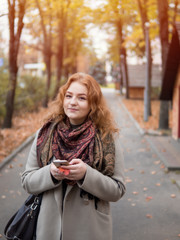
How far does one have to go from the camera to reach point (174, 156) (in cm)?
918

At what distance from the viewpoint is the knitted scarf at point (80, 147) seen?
2.22 meters

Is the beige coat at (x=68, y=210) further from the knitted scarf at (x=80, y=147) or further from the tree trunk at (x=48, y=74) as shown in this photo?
the tree trunk at (x=48, y=74)

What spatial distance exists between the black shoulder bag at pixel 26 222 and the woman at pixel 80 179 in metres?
0.06

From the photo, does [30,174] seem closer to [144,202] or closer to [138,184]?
[144,202]

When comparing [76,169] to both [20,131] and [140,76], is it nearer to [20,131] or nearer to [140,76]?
[20,131]

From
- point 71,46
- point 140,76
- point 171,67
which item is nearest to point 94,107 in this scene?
point 171,67

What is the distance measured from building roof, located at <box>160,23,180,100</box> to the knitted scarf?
818cm

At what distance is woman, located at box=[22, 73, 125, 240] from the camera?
2.19 meters

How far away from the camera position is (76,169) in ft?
6.58

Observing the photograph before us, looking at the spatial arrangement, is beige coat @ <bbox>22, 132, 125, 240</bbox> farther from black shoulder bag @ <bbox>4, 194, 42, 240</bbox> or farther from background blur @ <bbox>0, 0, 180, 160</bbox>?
background blur @ <bbox>0, 0, 180, 160</bbox>

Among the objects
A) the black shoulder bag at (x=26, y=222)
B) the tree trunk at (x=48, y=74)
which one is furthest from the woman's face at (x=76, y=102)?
the tree trunk at (x=48, y=74)

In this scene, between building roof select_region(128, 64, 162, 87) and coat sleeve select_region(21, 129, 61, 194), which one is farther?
building roof select_region(128, 64, 162, 87)

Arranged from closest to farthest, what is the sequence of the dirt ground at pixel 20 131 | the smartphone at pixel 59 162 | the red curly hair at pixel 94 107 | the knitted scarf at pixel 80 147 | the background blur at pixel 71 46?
the smartphone at pixel 59 162 → the knitted scarf at pixel 80 147 → the red curly hair at pixel 94 107 → the dirt ground at pixel 20 131 → the background blur at pixel 71 46

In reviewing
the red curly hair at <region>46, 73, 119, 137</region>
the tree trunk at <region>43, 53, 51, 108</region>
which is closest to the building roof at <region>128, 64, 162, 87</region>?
the tree trunk at <region>43, 53, 51, 108</region>
